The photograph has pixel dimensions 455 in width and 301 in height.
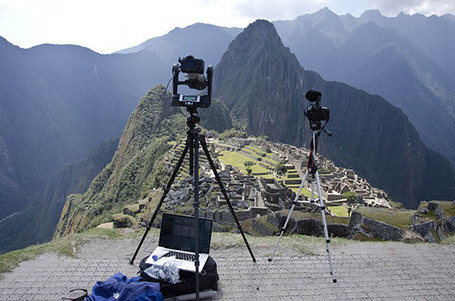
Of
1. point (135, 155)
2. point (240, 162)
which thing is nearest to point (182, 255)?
point (240, 162)

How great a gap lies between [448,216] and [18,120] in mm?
159238

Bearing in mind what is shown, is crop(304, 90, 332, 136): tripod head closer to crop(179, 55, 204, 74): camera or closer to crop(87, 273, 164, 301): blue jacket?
crop(179, 55, 204, 74): camera

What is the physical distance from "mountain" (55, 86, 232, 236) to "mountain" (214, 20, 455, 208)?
145 feet

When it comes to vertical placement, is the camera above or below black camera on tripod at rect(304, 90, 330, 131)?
above

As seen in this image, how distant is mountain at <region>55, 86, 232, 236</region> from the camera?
46062 mm

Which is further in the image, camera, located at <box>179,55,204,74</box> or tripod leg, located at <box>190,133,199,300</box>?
camera, located at <box>179,55,204,74</box>

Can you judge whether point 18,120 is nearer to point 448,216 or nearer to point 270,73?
point 270,73

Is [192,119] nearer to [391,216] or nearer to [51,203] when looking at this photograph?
[391,216]

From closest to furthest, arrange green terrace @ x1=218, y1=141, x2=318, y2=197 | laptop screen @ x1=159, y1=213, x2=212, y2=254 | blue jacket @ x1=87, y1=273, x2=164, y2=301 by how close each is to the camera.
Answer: blue jacket @ x1=87, y1=273, x2=164, y2=301 → laptop screen @ x1=159, y1=213, x2=212, y2=254 → green terrace @ x1=218, y1=141, x2=318, y2=197

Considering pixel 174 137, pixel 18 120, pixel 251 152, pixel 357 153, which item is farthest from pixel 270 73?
pixel 18 120

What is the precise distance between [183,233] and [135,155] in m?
57.3

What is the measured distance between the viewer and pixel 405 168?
463 feet

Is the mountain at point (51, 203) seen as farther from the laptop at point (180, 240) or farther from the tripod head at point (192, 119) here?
the tripod head at point (192, 119)

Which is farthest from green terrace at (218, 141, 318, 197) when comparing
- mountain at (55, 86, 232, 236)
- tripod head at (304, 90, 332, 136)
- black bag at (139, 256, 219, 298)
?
black bag at (139, 256, 219, 298)
